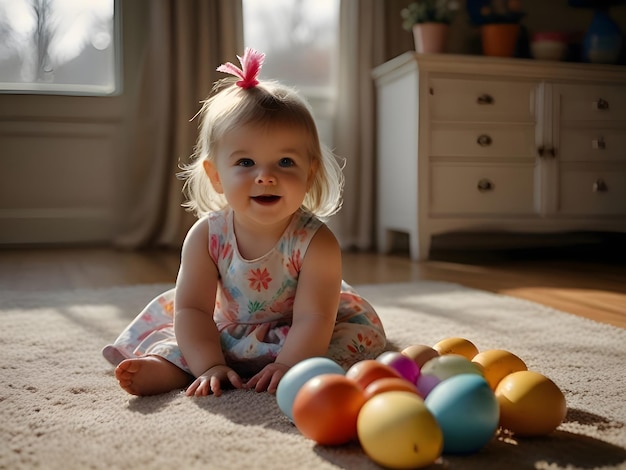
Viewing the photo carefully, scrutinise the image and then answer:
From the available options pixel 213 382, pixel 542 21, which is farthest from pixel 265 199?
pixel 542 21

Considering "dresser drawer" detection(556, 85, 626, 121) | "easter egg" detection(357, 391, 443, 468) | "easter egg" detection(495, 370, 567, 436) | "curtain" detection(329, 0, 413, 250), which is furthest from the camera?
"curtain" detection(329, 0, 413, 250)

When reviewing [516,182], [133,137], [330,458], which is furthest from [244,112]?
[133,137]

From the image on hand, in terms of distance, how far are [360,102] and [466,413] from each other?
8.91 feet

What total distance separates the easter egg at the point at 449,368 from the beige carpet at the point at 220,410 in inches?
3.5

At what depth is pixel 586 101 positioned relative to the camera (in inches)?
115

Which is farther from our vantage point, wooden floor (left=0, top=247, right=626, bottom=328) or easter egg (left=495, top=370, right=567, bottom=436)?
wooden floor (left=0, top=247, right=626, bottom=328)

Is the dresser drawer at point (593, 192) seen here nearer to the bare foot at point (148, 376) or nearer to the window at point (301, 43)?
the window at point (301, 43)

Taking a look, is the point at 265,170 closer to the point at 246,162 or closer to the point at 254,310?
the point at 246,162

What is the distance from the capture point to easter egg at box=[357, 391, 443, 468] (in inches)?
25.6

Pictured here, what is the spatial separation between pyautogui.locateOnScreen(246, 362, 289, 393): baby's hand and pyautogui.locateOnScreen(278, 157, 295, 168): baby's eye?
30 cm

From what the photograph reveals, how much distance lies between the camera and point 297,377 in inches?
31.3

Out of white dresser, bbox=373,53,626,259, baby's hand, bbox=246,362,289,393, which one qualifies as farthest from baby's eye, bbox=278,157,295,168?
white dresser, bbox=373,53,626,259

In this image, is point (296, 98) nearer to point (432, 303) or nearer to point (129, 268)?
point (432, 303)

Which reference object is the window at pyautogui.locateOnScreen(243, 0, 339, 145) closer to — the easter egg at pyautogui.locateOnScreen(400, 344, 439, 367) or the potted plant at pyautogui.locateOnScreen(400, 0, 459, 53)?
the potted plant at pyautogui.locateOnScreen(400, 0, 459, 53)
